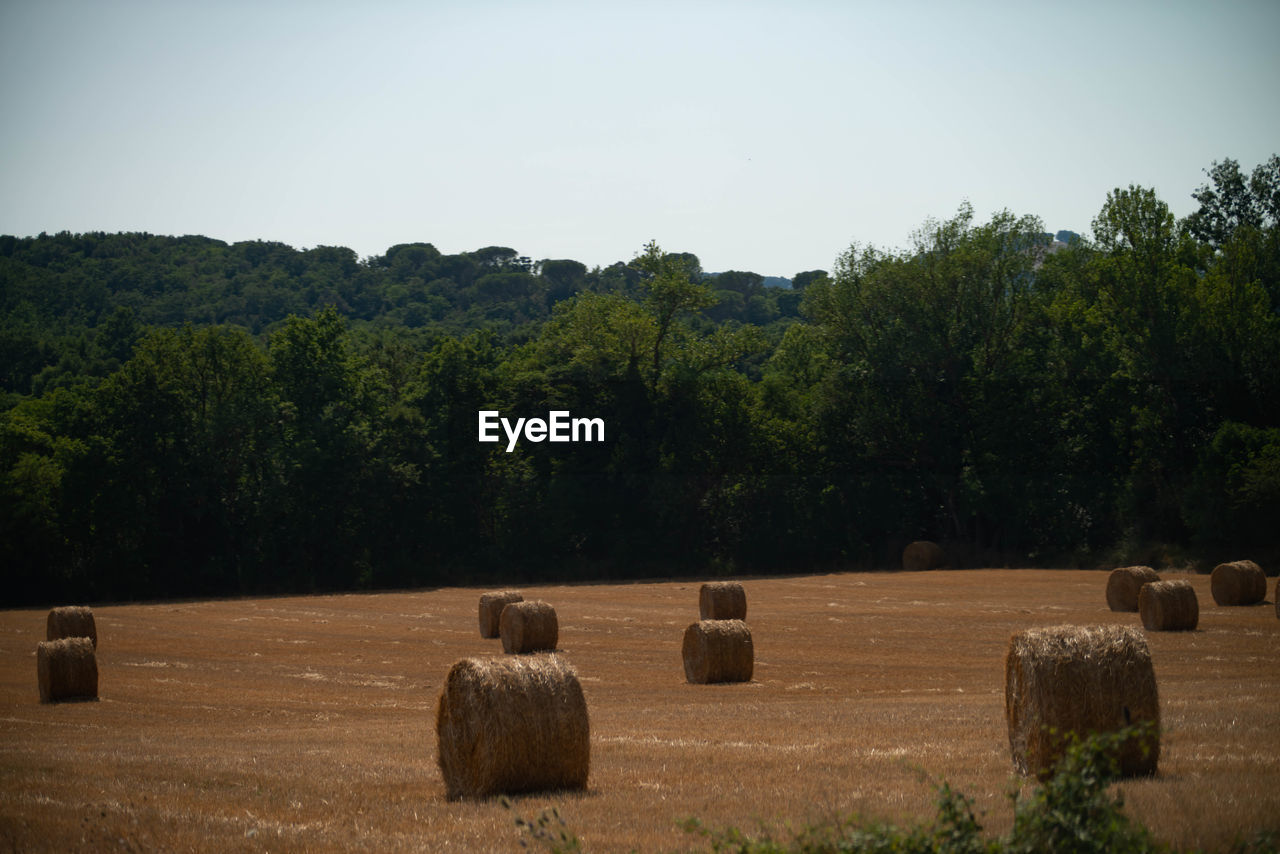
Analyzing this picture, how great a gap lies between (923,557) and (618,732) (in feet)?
113

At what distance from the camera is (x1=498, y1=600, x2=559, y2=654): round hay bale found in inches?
910

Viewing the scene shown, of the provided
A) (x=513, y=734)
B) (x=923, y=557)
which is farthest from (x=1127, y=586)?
(x=513, y=734)

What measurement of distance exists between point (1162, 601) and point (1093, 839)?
62.4 ft

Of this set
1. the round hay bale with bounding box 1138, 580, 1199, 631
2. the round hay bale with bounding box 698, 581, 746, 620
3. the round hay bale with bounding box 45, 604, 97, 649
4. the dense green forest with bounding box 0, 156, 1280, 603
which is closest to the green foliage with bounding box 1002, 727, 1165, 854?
the round hay bale with bounding box 1138, 580, 1199, 631

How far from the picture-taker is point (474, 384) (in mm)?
51656

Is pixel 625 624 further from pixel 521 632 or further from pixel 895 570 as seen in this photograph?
pixel 895 570

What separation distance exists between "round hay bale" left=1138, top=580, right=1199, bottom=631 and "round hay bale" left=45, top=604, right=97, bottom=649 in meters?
20.7

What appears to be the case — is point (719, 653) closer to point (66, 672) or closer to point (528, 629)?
point (528, 629)

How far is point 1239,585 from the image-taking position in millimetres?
26281

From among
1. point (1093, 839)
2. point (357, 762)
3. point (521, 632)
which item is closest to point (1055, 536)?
point (521, 632)

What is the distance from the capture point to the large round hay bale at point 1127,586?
85.5 feet

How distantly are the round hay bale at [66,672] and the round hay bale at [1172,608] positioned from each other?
18.4m

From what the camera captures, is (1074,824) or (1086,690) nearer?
(1074,824)

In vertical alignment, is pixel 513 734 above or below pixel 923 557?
above
